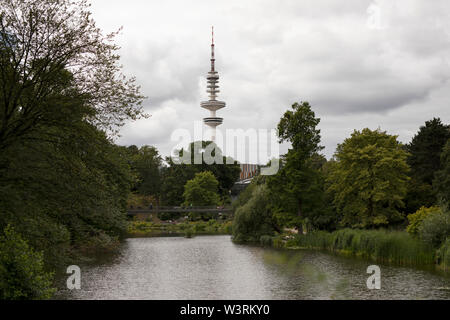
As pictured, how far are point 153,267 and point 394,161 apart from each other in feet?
64.2

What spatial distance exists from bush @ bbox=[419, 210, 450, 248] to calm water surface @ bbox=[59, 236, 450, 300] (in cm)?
238

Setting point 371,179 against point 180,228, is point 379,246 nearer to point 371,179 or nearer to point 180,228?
point 371,179

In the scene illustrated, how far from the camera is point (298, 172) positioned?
47.7m

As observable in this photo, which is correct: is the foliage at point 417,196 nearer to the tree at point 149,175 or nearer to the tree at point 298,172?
the tree at point 298,172

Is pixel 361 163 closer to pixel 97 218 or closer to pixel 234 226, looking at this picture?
pixel 234 226

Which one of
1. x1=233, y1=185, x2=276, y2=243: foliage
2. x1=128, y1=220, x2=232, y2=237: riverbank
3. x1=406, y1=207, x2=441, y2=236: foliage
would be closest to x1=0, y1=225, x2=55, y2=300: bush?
x1=406, y1=207, x2=441, y2=236: foliage

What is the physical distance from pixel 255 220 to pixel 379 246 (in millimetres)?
19826

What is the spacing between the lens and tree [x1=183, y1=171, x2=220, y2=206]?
93750mm

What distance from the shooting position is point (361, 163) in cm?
4116

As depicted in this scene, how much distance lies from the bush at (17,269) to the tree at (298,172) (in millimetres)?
33163

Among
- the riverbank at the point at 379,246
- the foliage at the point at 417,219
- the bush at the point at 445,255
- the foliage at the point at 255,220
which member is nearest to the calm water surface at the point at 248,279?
the bush at the point at 445,255

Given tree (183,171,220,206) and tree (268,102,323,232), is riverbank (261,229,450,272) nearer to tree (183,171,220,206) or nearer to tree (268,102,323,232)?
tree (268,102,323,232)

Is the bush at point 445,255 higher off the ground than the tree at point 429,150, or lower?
lower

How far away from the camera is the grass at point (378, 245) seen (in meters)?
31.9
